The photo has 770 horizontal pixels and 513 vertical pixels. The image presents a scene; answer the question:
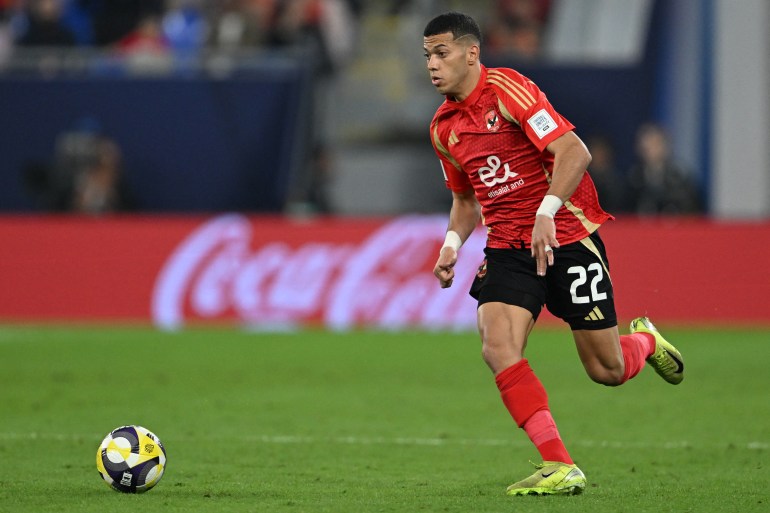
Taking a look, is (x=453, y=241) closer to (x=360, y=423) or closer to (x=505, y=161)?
(x=505, y=161)

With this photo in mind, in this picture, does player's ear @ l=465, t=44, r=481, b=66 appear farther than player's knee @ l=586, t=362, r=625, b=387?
No

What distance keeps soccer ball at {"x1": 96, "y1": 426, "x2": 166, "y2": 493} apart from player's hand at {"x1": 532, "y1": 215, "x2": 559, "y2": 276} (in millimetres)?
2028

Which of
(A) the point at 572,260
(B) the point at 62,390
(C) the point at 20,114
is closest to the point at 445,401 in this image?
(B) the point at 62,390

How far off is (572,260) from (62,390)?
590cm

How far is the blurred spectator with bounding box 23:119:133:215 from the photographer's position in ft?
59.5

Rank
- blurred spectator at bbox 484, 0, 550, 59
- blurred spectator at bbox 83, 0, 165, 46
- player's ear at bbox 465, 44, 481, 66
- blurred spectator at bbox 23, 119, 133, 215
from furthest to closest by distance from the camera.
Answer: blurred spectator at bbox 484, 0, 550, 59, blurred spectator at bbox 83, 0, 165, 46, blurred spectator at bbox 23, 119, 133, 215, player's ear at bbox 465, 44, 481, 66

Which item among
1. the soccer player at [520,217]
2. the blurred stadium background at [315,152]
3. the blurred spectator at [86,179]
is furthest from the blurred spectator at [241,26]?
the soccer player at [520,217]

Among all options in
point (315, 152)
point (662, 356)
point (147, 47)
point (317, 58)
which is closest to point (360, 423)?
point (662, 356)

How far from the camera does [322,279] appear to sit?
16.7 metres

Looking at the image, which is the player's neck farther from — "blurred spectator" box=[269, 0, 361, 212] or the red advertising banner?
"blurred spectator" box=[269, 0, 361, 212]

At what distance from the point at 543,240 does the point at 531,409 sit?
0.80 m

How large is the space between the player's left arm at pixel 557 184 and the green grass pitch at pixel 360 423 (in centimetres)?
113

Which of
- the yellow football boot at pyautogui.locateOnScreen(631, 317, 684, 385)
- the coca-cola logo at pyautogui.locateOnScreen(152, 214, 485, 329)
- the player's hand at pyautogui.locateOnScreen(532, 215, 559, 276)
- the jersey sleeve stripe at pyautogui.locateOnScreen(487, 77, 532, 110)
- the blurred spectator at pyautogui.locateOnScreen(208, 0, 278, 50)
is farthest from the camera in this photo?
the blurred spectator at pyautogui.locateOnScreen(208, 0, 278, 50)

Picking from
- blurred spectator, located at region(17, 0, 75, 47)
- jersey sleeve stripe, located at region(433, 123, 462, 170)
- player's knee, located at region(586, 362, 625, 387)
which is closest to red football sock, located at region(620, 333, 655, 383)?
player's knee, located at region(586, 362, 625, 387)
